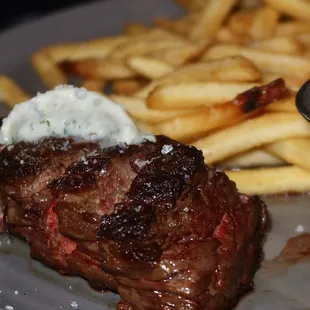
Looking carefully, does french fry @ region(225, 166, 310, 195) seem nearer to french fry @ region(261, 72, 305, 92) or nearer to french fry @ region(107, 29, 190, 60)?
french fry @ region(261, 72, 305, 92)

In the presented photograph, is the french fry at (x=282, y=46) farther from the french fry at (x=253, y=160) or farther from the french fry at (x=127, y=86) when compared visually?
the french fry at (x=127, y=86)

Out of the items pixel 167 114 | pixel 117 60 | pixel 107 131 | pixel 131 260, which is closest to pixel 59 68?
pixel 117 60

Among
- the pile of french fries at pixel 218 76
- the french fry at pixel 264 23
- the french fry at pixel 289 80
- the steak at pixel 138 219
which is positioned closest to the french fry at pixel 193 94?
the pile of french fries at pixel 218 76

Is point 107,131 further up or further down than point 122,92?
further up

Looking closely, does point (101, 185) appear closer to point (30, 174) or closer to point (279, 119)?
point (30, 174)

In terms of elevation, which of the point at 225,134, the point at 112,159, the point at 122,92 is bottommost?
the point at 122,92

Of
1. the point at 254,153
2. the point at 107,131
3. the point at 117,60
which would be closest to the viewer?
the point at 107,131

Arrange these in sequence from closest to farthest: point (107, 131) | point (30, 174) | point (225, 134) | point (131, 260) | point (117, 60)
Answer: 1. point (131, 260)
2. point (30, 174)
3. point (107, 131)
4. point (225, 134)
5. point (117, 60)

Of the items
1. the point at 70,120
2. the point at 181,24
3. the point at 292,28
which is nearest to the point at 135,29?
the point at 181,24
